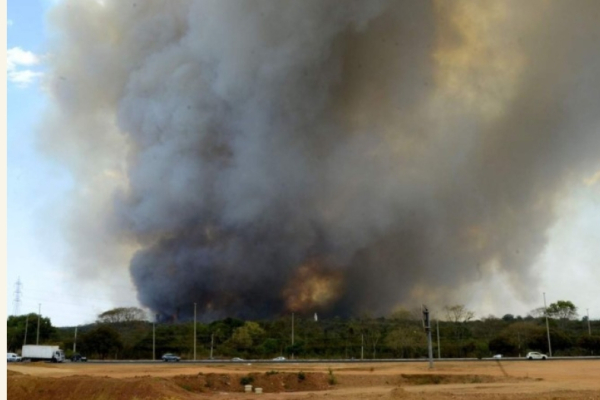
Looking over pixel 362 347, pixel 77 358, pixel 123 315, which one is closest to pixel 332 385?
pixel 362 347

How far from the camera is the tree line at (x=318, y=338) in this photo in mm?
74438

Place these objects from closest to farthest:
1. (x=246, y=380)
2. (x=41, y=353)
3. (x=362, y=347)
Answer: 1. (x=246, y=380)
2. (x=41, y=353)
3. (x=362, y=347)

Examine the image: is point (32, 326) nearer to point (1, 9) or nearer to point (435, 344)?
point (435, 344)

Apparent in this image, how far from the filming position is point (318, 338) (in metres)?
86.6

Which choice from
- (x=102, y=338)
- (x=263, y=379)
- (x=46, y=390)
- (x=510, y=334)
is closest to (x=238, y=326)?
(x=102, y=338)

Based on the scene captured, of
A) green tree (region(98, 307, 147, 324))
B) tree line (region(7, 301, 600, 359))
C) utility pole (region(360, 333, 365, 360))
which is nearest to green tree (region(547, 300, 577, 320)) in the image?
tree line (region(7, 301, 600, 359))

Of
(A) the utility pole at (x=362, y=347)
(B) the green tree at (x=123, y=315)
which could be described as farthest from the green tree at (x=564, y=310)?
(B) the green tree at (x=123, y=315)

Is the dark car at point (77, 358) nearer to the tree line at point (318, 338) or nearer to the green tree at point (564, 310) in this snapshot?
the tree line at point (318, 338)

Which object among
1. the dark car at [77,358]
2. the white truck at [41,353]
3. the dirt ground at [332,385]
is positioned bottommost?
the dirt ground at [332,385]

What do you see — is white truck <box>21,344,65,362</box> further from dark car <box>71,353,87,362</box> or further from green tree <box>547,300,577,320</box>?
green tree <box>547,300,577,320</box>

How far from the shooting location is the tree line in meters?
74.4

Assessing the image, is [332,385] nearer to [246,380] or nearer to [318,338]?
[246,380]

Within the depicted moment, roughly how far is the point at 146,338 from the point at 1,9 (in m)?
86.9

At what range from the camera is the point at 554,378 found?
3969cm
